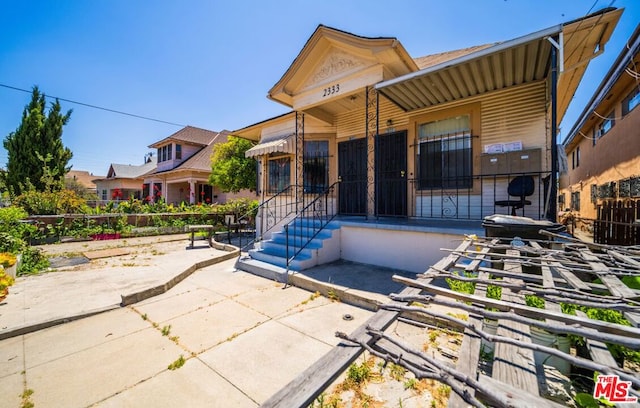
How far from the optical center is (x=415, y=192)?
6750 mm

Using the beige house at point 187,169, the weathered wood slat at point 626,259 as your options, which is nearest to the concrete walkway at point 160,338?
the weathered wood slat at point 626,259

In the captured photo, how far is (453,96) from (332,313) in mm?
5623

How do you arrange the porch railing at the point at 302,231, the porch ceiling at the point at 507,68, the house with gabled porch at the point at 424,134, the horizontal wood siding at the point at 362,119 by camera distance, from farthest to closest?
1. the horizontal wood siding at the point at 362,119
2. the porch railing at the point at 302,231
3. the house with gabled porch at the point at 424,134
4. the porch ceiling at the point at 507,68

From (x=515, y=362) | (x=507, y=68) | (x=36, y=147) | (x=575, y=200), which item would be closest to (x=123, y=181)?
(x=36, y=147)

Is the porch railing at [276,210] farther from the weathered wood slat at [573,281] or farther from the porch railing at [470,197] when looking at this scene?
the weathered wood slat at [573,281]

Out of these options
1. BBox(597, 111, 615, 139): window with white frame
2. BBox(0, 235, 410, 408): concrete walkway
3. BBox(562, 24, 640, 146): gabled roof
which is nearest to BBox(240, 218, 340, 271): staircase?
BBox(0, 235, 410, 408): concrete walkway

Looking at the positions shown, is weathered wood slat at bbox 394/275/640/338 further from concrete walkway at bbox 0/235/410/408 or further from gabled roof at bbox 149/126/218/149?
gabled roof at bbox 149/126/218/149

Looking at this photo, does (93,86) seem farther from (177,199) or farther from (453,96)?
(453,96)

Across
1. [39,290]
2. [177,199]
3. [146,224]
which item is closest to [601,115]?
[39,290]

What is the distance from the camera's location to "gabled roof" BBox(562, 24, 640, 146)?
611 centimetres

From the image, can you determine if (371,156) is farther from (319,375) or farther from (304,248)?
(319,375)

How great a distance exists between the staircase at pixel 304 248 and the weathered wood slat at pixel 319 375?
165 inches

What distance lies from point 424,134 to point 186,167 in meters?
17.4

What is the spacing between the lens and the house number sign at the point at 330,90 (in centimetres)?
655
